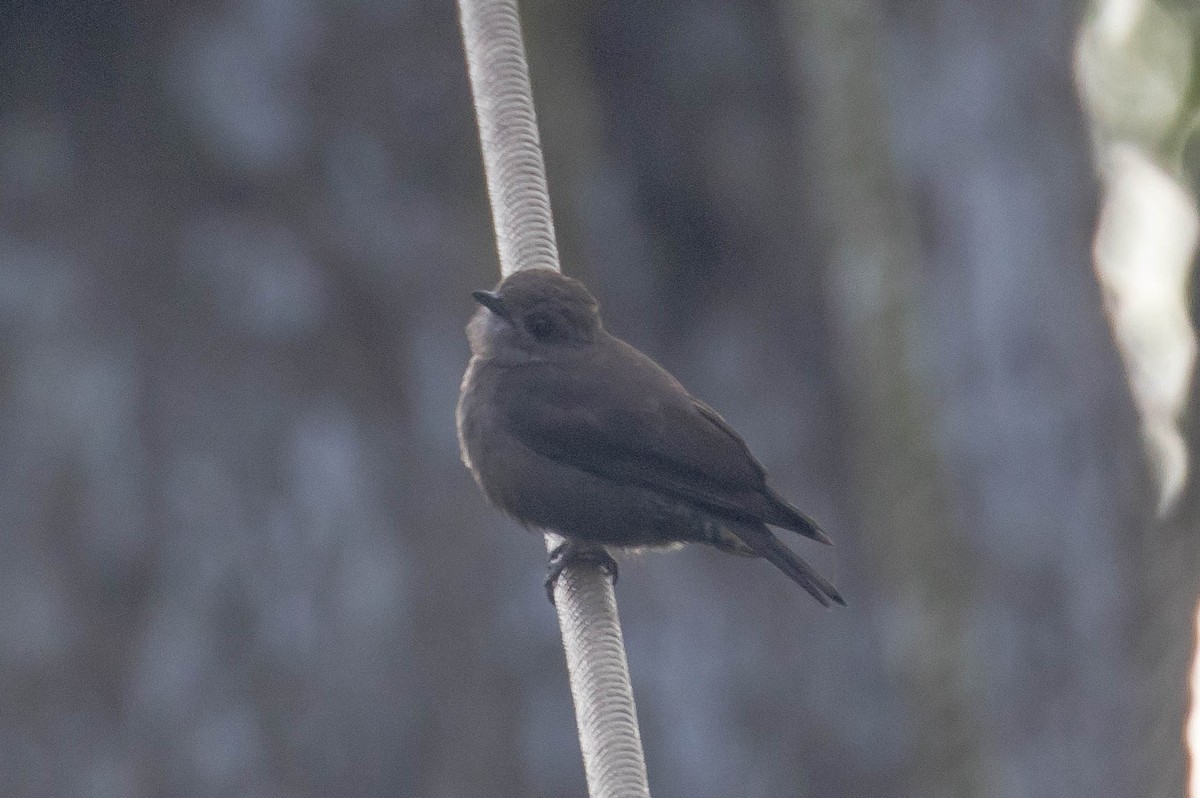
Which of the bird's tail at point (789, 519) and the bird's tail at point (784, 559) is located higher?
the bird's tail at point (789, 519)

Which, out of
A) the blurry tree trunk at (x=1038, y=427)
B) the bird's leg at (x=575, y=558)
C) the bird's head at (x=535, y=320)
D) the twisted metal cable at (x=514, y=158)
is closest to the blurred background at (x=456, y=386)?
the blurry tree trunk at (x=1038, y=427)

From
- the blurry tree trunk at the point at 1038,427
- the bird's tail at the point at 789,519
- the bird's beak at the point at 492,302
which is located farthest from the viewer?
the blurry tree trunk at the point at 1038,427

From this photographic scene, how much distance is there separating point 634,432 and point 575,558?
16.7 inches

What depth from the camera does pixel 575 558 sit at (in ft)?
16.8

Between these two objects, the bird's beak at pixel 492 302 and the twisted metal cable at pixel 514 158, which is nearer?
the twisted metal cable at pixel 514 158

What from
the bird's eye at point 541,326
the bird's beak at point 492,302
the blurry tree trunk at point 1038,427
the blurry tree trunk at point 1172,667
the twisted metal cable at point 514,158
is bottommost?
the blurry tree trunk at point 1172,667

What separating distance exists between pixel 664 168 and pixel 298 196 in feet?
4.72

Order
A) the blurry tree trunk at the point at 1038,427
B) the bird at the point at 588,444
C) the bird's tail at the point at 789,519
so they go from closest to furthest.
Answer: the bird's tail at the point at 789,519 → the bird at the point at 588,444 → the blurry tree trunk at the point at 1038,427

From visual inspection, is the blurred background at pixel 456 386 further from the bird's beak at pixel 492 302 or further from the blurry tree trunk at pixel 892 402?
the bird's beak at pixel 492 302

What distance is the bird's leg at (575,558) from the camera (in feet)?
16.7

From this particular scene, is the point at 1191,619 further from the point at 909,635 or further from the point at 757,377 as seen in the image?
the point at 757,377

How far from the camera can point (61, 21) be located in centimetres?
781

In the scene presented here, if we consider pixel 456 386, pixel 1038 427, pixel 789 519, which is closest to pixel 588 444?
pixel 789 519

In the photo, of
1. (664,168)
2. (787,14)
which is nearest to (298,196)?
(664,168)
